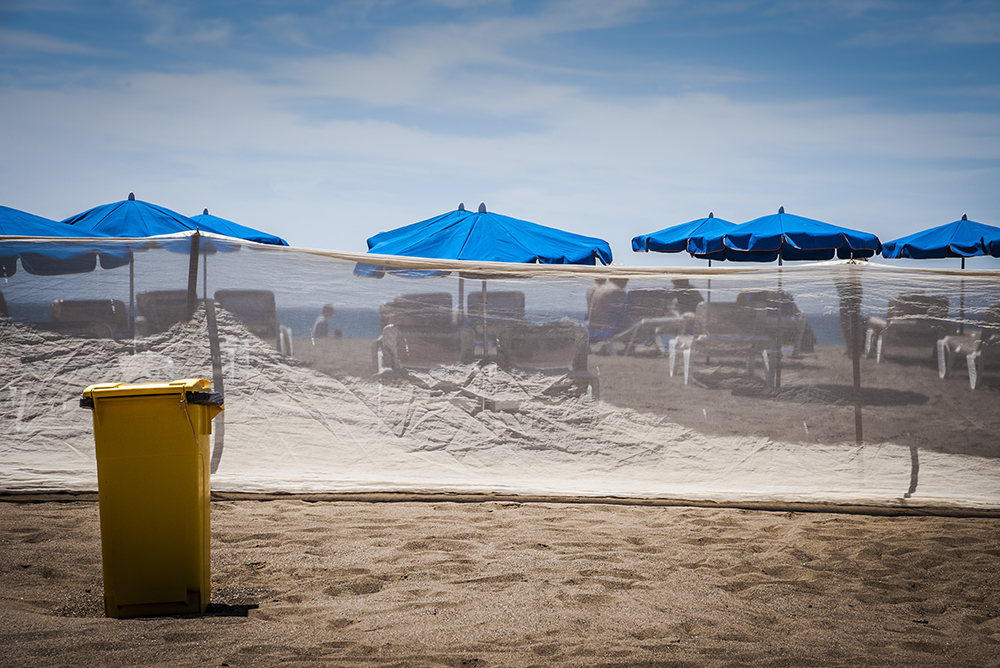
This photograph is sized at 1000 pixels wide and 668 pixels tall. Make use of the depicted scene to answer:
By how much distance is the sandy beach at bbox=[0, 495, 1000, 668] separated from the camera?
2471 millimetres

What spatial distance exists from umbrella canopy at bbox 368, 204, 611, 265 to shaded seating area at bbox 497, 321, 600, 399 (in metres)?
2.39

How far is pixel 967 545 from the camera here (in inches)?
157

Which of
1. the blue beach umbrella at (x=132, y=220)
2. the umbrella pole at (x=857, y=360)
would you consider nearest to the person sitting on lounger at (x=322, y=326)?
the umbrella pole at (x=857, y=360)

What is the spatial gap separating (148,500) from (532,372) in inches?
109

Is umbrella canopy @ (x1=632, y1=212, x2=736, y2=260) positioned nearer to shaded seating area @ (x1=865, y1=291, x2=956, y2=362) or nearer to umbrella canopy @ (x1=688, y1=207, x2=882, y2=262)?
umbrella canopy @ (x1=688, y1=207, x2=882, y2=262)

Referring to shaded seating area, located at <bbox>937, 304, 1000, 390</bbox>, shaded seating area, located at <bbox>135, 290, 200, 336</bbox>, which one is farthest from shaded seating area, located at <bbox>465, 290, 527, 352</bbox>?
shaded seating area, located at <bbox>937, 304, 1000, 390</bbox>

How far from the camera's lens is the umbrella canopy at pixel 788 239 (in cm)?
983

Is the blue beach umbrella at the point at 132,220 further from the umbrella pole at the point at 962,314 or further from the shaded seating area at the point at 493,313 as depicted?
the umbrella pole at the point at 962,314

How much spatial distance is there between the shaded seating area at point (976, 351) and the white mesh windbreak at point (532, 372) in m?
0.01

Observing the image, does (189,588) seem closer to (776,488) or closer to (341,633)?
(341,633)

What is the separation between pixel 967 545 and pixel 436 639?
10.8ft

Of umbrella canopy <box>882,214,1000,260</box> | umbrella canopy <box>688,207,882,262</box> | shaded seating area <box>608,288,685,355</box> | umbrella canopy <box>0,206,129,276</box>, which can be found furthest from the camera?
umbrella canopy <box>882,214,1000,260</box>

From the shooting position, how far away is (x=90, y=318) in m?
4.79

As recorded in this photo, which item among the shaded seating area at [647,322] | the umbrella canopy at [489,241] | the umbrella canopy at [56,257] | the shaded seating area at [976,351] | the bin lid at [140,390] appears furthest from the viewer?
the umbrella canopy at [489,241]
